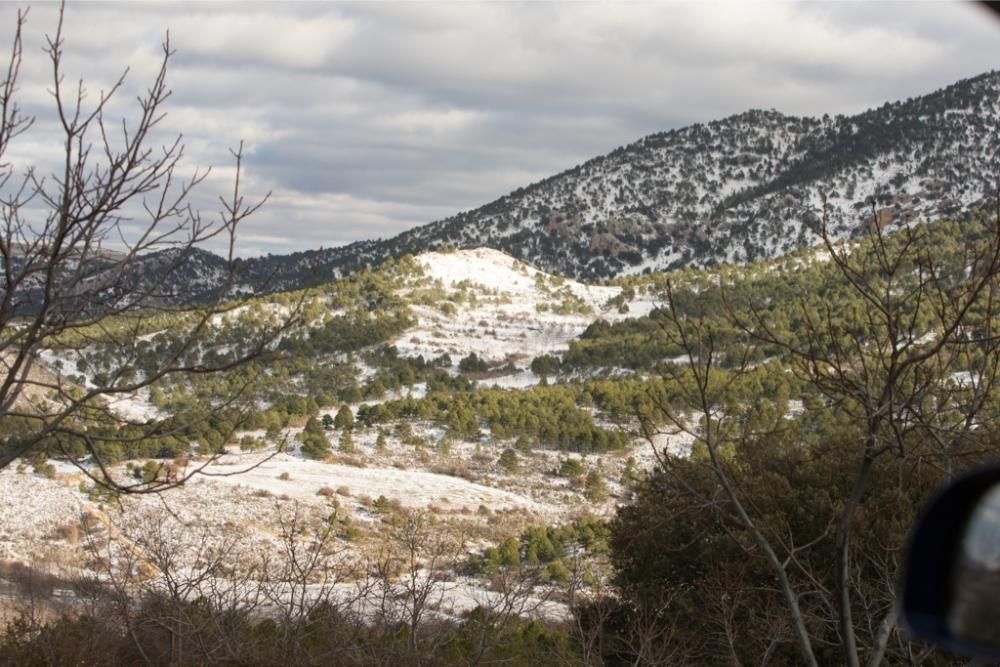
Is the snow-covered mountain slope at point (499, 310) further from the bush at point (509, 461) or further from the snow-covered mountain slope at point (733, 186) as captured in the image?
the snow-covered mountain slope at point (733, 186)

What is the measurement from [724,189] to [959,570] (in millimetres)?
163643

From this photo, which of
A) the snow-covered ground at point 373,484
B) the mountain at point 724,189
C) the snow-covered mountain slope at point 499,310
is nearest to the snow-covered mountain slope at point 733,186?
the mountain at point 724,189

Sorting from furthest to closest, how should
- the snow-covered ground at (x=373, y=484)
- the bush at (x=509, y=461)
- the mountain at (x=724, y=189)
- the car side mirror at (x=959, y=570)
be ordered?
1. the mountain at (x=724, y=189)
2. the bush at (x=509, y=461)
3. the snow-covered ground at (x=373, y=484)
4. the car side mirror at (x=959, y=570)

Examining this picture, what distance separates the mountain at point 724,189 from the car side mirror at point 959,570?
365ft

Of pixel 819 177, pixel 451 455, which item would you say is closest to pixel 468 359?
pixel 451 455

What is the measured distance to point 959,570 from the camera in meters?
1.83

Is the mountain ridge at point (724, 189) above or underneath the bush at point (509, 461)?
above

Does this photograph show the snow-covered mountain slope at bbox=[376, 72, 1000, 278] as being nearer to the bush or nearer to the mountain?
the mountain

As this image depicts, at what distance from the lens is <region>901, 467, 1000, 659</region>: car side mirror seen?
1.73 metres

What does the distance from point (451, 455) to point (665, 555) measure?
30.1 meters

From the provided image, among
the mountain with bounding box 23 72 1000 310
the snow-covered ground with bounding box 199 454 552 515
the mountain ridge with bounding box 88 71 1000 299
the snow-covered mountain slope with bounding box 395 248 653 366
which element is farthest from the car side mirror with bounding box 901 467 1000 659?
the mountain ridge with bounding box 88 71 1000 299

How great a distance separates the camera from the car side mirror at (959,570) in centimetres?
173

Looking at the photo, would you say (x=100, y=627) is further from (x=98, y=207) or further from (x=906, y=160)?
(x=906, y=160)

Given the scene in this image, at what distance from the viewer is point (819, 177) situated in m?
133
